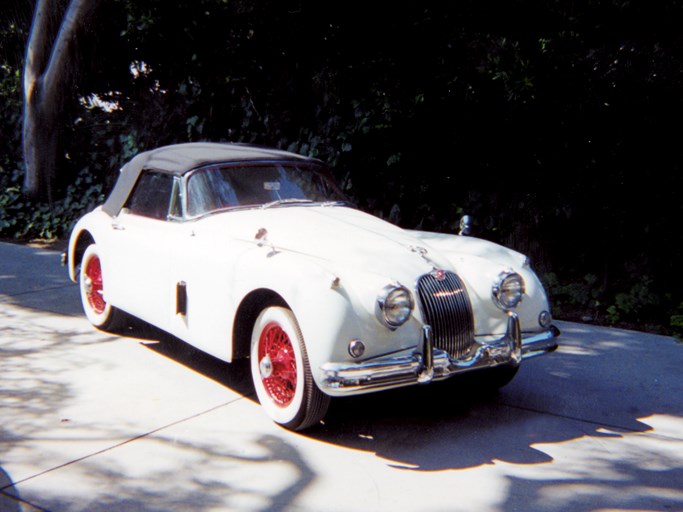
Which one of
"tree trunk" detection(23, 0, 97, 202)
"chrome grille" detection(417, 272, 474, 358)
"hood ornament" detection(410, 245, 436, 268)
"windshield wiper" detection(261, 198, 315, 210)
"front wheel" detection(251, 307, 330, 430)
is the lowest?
"front wheel" detection(251, 307, 330, 430)

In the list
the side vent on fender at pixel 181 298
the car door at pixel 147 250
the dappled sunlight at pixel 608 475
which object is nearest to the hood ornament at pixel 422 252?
the dappled sunlight at pixel 608 475

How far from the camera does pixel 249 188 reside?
5504 mm

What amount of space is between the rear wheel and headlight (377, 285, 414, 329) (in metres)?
3.18

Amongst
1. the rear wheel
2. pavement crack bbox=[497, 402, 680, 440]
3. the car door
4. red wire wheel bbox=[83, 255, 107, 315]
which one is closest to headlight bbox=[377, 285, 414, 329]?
pavement crack bbox=[497, 402, 680, 440]

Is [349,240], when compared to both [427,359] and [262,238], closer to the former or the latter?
[262,238]

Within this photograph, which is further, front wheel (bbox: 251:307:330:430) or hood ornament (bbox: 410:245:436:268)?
hood ornament (bbox: 410:245:436:268)

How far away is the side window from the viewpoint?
226 inches

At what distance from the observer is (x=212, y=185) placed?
5465 mm

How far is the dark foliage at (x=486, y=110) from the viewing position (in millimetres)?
7363

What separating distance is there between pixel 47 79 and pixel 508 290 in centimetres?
922

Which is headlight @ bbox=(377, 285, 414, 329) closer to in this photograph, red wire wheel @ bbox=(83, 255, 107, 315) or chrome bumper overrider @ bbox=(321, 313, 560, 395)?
chrome bumper overrider @ bbox=(321, 313, 560, 395)

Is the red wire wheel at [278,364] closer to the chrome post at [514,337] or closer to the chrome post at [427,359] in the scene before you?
the chrome post at [427,359]

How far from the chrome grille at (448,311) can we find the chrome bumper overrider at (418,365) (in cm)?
9

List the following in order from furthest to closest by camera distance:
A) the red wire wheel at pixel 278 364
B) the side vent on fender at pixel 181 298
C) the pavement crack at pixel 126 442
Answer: the side vent on fender at pixel 181 298 < the red wire wheel at pixel 278 364 < the pavement crack at pixel 126 442
